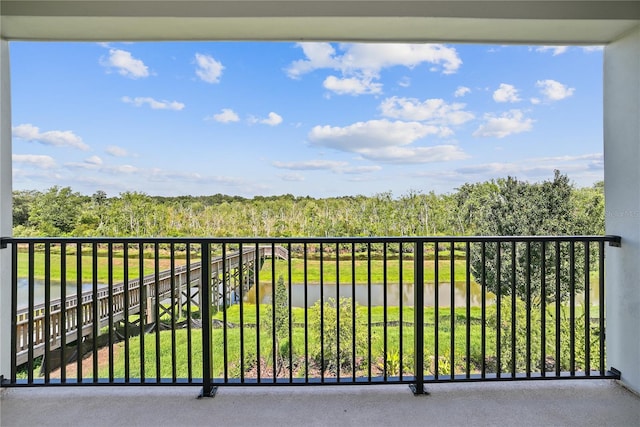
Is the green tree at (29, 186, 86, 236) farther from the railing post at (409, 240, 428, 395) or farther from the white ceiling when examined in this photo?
the railing post at (409, 240, 428, 395)

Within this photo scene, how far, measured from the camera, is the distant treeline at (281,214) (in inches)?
114

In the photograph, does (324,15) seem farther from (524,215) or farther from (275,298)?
(524,215)

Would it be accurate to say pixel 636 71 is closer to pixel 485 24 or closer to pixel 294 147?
pixel 485 24

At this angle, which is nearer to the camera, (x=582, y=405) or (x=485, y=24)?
(x=582, y=405)

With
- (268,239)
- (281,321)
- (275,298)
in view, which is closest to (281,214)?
(275,298)

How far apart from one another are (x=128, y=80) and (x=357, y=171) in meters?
3.50

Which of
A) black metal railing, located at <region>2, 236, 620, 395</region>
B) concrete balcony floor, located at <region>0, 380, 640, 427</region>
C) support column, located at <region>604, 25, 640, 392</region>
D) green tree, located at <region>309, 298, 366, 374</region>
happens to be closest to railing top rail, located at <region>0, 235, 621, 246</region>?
black metal railing, located at <region>2, 236, 620, 395</region>

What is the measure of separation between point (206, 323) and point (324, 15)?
195 cm

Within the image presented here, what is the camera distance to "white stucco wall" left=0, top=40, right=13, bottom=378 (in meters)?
1.82

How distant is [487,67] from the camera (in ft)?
14.7

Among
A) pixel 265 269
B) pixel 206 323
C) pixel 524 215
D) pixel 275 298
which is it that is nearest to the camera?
pixel 206 323

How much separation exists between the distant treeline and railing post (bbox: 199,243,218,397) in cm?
117

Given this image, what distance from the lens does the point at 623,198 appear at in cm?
187

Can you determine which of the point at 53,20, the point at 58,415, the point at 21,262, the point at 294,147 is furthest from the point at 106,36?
the point at 294,147
